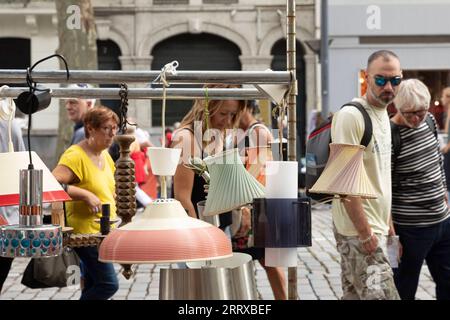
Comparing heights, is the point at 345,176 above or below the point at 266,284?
above

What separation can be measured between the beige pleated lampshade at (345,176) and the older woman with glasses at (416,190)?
84.0 inches

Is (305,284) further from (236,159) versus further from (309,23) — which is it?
(309,23)

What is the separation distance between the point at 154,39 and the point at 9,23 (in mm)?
3494

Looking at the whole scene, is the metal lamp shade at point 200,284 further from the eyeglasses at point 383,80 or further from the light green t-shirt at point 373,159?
the eyeglasses at point 383,80

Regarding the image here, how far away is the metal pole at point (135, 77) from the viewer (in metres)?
2.02

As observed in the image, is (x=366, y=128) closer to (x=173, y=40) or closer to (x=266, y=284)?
(x=266, y=284)

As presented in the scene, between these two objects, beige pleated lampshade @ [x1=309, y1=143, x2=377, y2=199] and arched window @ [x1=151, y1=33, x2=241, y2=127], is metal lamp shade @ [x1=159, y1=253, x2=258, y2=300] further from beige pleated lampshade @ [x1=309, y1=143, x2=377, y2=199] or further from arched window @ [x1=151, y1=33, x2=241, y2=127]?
arched window @ [x1=151, y1=33, x2=241, y2=127]

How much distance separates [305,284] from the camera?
727cm

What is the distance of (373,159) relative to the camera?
155 inches

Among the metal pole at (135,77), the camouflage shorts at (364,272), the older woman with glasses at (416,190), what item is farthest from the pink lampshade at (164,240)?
the older woman with glasses at (416,190)

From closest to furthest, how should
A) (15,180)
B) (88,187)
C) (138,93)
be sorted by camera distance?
(15,180), (138,93), (88,187)

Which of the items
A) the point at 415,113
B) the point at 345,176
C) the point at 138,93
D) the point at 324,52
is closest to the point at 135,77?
the point at 138,93

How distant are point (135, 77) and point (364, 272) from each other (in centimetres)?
232
